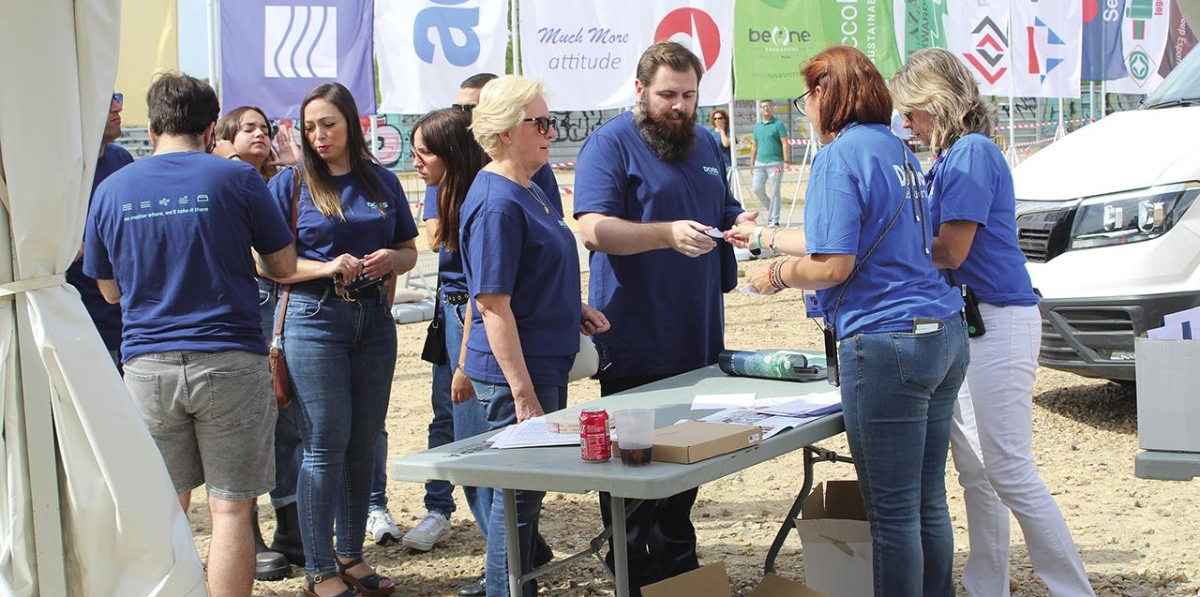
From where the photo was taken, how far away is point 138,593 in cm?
288

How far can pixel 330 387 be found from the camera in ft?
13.6

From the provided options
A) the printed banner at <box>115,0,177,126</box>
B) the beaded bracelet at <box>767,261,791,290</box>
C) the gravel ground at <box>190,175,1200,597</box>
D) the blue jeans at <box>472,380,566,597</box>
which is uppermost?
the printed banner at <box>115,0,177,126</box>

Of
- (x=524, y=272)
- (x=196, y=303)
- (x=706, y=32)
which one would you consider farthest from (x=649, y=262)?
(x=706, y=32)

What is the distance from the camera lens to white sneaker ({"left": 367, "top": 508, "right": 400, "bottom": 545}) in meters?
5.12

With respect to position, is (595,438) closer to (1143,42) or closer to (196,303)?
(196,303)

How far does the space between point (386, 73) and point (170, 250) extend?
7382mm

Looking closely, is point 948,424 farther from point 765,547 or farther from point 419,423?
point 419,423

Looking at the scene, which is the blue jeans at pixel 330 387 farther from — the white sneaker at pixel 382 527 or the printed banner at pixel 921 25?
the printed banner at pixel 921 25

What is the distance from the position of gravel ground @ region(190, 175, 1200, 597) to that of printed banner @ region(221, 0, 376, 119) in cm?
372

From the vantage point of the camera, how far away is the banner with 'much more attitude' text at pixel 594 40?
11.4 m

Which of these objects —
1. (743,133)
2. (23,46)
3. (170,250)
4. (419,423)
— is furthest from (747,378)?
(743,133)

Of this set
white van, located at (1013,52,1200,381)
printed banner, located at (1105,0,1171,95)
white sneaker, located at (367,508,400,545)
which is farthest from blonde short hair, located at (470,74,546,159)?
printed banner, located at (1105,0,1171,95)

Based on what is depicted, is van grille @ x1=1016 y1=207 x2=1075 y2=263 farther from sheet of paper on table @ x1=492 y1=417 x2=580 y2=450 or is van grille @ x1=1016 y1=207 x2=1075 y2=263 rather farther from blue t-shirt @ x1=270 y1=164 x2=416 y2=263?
sheet of paper on table @ x1=492 y1=417 x2=580 y2=450

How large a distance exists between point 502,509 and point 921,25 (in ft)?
41.2
